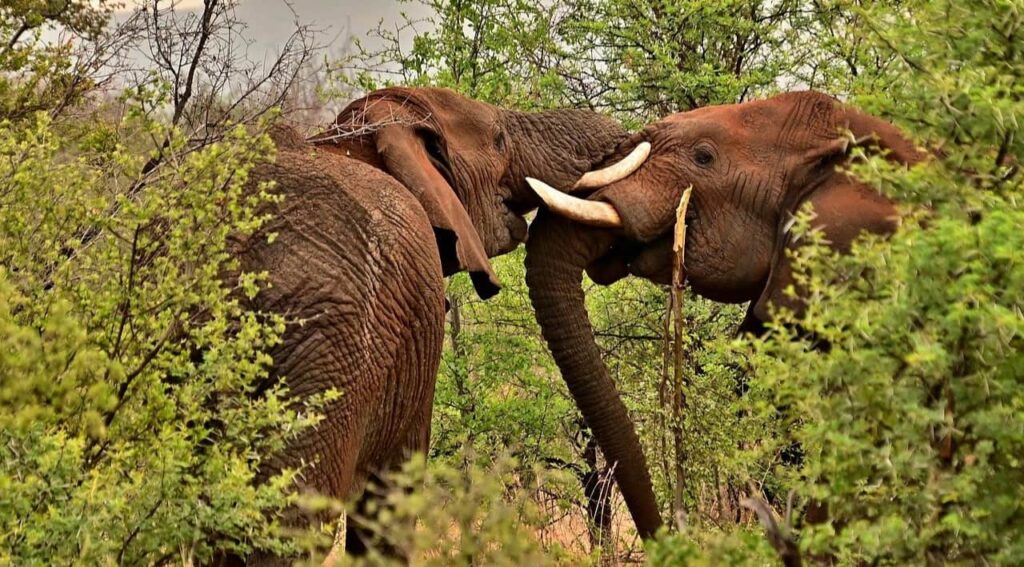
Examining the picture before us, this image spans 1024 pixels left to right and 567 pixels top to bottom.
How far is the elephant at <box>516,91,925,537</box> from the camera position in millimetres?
6430

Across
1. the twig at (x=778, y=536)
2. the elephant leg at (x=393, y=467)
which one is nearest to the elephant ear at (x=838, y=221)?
the elephant leg at (x=393, y=467)

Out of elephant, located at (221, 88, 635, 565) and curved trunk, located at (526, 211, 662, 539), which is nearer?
elephant, located at (221, 88, 635, 565)

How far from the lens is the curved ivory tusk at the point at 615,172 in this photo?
664cm

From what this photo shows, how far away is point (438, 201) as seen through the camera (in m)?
5.62

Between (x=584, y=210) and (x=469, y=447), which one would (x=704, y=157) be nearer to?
(x=584, y=210)

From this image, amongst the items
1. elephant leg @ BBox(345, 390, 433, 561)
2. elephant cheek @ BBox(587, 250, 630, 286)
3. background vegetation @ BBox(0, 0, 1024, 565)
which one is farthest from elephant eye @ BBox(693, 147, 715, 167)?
elephant leg @ BBox(345, 390, 433, 561)

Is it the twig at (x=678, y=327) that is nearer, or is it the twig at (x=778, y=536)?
the twig at (x=778, y=536)

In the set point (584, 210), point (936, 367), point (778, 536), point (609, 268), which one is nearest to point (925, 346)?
point (936, 367)

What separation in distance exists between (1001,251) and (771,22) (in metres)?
6.61

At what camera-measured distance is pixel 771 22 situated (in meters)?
8.79

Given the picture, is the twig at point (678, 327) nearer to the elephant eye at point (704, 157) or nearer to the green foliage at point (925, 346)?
the elephant eye at point (704, 157)

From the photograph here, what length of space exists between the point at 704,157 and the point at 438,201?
5.54ft

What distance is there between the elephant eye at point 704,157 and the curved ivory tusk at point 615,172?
0.88 feet

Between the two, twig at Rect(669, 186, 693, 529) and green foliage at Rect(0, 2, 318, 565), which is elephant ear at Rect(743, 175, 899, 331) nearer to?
twig at Rect(669, 186, 693, 529)
